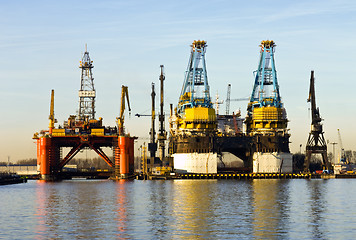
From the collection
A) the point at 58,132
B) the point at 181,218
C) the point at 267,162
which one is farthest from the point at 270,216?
the point at 267,162

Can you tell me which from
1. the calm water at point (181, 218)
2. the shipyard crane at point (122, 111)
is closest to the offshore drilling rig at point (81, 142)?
the shipyard crane at point (122, 111)

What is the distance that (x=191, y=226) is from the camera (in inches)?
2266

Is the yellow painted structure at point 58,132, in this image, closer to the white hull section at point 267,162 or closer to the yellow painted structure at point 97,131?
the yellow painted structure at point 97,131

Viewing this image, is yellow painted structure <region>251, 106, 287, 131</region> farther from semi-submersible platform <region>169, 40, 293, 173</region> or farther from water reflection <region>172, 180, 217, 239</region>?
water reflection <region>172, 180, 217, 239</region>

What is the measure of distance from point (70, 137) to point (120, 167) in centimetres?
1637

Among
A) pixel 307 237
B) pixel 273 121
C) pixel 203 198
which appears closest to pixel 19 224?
pixel 307 237

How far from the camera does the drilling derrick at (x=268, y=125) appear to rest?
17838 cm

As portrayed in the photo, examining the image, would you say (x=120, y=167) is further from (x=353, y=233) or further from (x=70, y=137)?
(x=353, y=233)

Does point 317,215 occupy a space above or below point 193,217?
below

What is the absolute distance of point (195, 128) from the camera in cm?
18262

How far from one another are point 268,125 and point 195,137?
22.0 meters

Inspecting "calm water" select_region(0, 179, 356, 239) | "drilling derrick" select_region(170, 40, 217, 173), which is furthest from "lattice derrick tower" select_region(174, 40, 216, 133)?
"calm water" select_region(0, 179, 356, 239)

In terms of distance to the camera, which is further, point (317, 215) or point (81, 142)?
point (81, 142)

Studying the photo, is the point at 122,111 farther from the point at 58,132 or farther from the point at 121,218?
the point at 121,218
